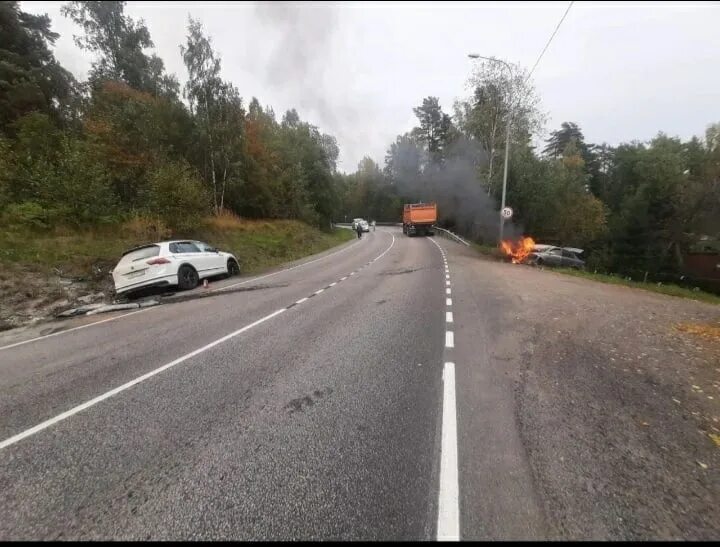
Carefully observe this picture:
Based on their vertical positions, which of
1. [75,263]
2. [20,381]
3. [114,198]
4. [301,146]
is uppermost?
[301,146]

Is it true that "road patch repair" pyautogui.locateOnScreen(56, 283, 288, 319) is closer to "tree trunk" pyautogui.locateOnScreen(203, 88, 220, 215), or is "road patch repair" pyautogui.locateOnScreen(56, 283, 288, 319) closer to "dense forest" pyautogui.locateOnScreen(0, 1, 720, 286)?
"dense forest" pyautogui.locateOnScreen(0, 1, 720, 286)

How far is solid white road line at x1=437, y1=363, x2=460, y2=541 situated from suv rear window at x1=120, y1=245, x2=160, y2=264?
9.13 meters

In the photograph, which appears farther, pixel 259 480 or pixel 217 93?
pixel 217 93

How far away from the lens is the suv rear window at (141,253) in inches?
358

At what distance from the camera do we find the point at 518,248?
59.9 ft

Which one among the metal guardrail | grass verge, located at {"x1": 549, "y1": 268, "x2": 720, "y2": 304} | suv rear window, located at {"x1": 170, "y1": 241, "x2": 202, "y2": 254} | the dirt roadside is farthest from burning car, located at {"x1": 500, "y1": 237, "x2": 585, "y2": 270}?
suv rear window, located at {"x1": 170, "y1": 241, "x2": 202, "y2": 254}

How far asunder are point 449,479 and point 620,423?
1856 millimetres

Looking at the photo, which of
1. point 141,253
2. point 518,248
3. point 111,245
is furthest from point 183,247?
point 518,248

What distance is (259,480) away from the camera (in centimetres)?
228

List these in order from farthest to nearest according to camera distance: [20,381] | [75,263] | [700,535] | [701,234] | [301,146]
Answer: [301,146], [701,234], [75,263], [20,381], [700,535]

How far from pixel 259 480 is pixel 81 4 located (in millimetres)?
39388

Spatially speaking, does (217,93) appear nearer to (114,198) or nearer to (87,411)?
(114,198)

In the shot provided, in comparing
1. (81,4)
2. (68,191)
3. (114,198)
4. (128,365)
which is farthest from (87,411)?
(81,4)

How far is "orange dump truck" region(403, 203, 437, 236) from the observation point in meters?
33.1
